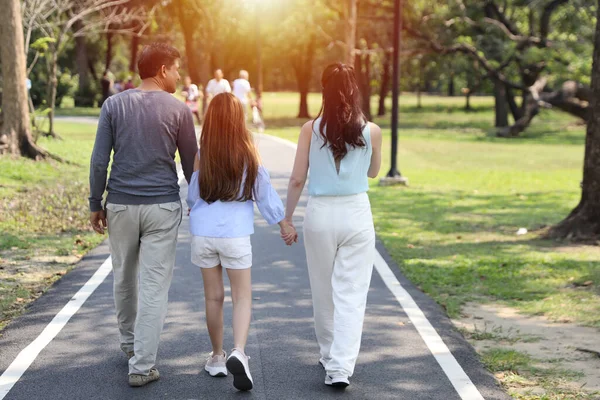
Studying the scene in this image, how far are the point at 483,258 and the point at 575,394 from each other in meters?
4.86

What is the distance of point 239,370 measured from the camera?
4.96 m

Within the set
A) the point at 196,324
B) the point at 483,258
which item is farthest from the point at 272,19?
the point at 196,324

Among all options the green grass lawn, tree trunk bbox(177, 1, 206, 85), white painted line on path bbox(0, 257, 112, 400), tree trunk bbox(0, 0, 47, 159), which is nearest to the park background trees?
tree trunk bbox(177, 1, 206, 85)

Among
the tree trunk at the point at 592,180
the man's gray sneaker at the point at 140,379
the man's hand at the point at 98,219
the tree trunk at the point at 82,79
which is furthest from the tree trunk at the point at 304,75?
the man's gray sneaker at the point at 140,379

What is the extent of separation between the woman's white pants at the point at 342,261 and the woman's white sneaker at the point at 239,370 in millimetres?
492

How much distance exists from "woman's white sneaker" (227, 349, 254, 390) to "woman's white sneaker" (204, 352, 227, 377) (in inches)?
13.3

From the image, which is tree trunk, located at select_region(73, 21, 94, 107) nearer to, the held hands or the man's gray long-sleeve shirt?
the man's gray long-sleeve shirt

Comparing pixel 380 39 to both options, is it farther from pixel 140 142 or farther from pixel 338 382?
pixel 338 382

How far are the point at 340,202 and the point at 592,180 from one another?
6.75m

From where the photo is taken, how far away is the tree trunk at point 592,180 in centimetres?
1091

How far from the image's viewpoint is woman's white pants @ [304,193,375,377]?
16.9ft

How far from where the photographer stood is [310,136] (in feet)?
17.0

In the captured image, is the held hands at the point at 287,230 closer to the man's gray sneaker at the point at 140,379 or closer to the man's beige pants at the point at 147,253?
the man's beige pants at the point at 147,253

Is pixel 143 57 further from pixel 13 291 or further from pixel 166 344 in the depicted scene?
pixel 13 291
